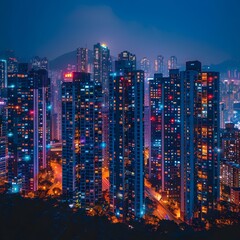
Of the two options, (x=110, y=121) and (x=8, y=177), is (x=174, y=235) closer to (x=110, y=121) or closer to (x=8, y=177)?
(x=110, y=121)

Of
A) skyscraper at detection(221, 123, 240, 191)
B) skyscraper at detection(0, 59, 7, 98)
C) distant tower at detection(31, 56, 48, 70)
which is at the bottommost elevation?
skyscraper at detection(221, 123, 240, 191)

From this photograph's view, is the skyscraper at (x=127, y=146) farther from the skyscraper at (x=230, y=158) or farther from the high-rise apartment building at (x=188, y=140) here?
the skyscraper at (x=230, y=158)

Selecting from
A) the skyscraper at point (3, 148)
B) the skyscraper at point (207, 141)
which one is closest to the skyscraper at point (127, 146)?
the skyscraper at point (207, 141)

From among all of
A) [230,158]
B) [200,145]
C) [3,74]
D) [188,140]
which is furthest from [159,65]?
[200,145]

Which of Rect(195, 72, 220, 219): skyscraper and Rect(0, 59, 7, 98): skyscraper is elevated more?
Rect(0, 59, 7, 98): skyscraper

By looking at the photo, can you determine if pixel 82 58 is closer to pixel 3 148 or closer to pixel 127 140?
pixel 3 148

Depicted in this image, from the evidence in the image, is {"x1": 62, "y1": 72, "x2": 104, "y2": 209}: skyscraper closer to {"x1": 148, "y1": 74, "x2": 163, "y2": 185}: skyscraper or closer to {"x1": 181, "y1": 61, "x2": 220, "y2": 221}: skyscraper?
{"x1": 148, "y1": 74, "x2": 163, "y2": 185}: skyscraper

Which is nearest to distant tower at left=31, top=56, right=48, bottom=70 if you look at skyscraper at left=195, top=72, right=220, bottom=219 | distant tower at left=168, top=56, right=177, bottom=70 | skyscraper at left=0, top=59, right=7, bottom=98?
skyscraper at left=0, top=59, right=7, bottom=98
